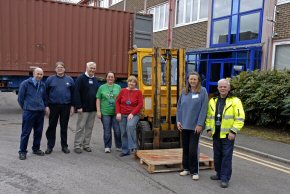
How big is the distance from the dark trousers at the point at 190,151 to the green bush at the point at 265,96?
15.7 ft

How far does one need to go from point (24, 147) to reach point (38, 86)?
1.17 m

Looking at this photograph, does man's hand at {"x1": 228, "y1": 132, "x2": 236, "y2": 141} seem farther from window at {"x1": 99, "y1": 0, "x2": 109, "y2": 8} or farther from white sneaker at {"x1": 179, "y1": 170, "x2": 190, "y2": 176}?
window at {"x1": 99, "y1": 0, "x2": 109, "y2": 8}

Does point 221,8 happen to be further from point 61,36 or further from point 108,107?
point 108,107

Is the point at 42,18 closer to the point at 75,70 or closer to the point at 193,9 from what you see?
Result: the point at 75,70

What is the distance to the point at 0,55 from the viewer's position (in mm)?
12516

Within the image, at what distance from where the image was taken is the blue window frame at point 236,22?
14.8 metres

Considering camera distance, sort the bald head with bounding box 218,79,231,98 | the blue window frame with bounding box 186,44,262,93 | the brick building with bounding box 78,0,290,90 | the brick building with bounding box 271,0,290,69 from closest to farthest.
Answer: the bald head with bounding box 218,79,231,98
the brick building with bounding box 271,0,290,69
the brick building with bounding box 78,0,290,90
the blue window frame with bounding box 186,44,262,93

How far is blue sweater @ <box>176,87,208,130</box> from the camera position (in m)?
5.49

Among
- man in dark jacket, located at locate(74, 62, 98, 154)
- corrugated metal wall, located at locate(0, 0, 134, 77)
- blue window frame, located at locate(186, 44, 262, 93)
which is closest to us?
man in dark jacket, located at locate(74, 62, 98, 154)

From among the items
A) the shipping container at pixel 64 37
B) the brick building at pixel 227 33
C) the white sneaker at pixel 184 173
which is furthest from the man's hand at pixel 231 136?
the shipping container at pixel 64 37

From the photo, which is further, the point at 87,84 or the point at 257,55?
the point at 257,55

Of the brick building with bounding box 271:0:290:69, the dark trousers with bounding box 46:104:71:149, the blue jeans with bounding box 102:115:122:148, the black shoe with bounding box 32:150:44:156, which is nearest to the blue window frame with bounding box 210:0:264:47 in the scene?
the brick building with bounding box 271:0:290:69

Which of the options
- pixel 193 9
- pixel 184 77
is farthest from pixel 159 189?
pixel 193 9

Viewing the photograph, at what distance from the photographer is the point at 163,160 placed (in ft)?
19.8
